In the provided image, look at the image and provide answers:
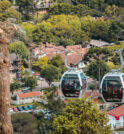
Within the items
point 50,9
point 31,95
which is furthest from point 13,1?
point 31,95

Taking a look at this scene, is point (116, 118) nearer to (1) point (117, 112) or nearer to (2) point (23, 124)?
(1) point (117, 112)

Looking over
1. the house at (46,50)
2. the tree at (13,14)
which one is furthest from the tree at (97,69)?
the tree at (13,14)

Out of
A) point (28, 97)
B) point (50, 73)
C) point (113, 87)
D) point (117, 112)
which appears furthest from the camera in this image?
point (50, 73)

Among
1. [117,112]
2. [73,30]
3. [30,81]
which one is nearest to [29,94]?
[30,81]

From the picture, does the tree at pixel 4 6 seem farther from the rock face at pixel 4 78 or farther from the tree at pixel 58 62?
the rock face at pixel 4 78

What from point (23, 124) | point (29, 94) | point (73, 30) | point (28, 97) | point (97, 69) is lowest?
point (28, 97)

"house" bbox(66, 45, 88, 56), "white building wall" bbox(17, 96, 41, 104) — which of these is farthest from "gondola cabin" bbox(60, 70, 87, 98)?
"house" bbox(66, 45, 88, 56)
